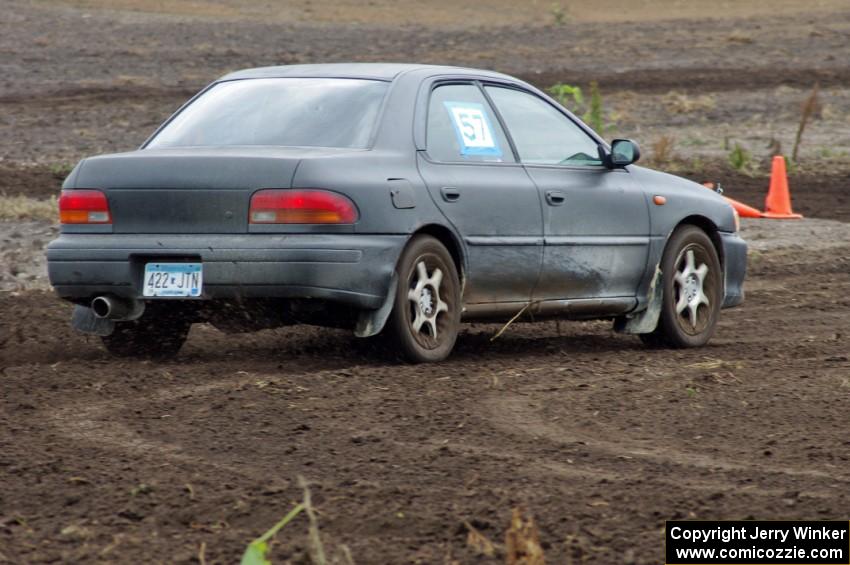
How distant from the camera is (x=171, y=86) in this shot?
1115 inches

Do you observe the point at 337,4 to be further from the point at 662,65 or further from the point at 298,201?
the point at 298,201

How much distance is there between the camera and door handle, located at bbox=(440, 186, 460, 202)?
27.8ft

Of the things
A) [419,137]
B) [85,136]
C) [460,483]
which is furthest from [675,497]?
[85,136]

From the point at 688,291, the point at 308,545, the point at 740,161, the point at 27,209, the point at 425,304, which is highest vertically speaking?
the point at 308,545

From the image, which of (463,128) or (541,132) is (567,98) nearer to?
(541,132)

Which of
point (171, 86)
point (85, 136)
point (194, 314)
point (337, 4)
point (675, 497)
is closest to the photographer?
point (675, 497)

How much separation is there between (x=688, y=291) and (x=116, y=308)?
11.1 feet

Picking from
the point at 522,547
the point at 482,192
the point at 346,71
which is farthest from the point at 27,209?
the point at 522,547

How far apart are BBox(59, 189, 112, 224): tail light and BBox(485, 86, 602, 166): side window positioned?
7.14 ft

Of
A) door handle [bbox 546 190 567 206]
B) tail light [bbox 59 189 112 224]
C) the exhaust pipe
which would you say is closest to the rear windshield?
tail light [bbox 59 189 112 224]

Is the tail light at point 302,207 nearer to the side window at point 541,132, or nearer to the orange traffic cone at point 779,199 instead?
the side window at point 541,132

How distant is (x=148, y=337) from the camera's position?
897cm

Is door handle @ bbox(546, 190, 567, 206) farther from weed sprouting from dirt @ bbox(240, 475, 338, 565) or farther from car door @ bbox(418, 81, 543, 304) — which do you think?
weed sprouting from dirt @ bbox(240, 475, 338, 565)

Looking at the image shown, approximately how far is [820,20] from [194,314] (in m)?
36.9
